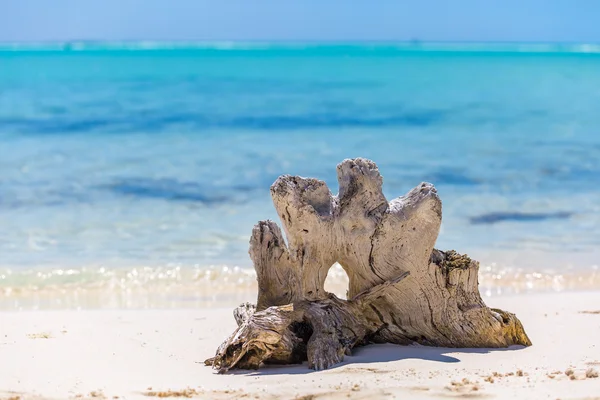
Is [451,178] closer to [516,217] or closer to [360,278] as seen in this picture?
[516,217]

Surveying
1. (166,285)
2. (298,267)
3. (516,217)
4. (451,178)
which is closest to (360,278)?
(298,267)

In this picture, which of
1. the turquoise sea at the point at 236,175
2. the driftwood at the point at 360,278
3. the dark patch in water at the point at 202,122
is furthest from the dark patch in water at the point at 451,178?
the driftwood at the point at 360,278

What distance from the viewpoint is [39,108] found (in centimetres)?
2777

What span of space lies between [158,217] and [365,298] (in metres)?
6.17

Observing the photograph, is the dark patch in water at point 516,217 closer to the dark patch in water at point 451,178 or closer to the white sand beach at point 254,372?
the dark patch in water at point 451,178

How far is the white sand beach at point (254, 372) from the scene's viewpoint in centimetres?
416

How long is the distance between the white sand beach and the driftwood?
117mm

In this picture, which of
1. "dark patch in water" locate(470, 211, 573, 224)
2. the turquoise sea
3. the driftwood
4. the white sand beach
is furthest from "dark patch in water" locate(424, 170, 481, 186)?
the driftwood

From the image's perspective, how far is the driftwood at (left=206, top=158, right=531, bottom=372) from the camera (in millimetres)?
4766

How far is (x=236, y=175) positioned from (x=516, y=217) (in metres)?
5.14

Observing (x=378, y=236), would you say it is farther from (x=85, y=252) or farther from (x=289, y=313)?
(x=85, y=252)

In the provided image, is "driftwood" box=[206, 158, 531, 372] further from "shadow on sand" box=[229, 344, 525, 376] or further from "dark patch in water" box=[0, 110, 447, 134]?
"dark patch in water" box=[0, 110, 447, 134]

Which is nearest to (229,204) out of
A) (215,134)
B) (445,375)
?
(445,375)

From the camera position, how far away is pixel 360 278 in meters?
5.09
